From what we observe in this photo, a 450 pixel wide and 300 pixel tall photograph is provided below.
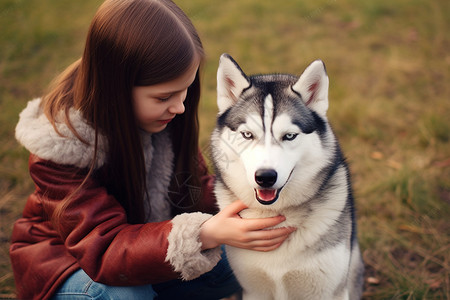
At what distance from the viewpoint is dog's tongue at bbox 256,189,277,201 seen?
5.65 feet

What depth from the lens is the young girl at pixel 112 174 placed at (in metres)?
1.83

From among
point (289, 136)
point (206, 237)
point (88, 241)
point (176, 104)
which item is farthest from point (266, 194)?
point (88, 241)

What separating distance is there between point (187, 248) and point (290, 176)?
1.92ft

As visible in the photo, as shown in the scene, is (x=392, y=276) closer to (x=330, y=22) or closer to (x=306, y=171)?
(x=306, y=171)

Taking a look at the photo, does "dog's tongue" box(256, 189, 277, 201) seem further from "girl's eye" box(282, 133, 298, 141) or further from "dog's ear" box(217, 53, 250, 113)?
"dog's ear" box(217, 53, 250, 113)

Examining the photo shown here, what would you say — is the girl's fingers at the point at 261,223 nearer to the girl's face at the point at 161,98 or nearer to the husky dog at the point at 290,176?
the husky dog at the point at 290,176

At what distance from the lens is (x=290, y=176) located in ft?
5.92

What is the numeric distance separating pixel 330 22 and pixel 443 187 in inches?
147

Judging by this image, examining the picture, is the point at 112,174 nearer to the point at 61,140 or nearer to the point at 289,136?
the point at 61,140

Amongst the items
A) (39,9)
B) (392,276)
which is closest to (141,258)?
(392,276)

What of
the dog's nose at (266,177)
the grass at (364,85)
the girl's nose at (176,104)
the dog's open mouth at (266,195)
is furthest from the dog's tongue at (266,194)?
the grass at (364,85)

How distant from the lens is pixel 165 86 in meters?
1.95

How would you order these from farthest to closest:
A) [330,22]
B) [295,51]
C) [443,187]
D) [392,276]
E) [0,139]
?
1. [330,22]
2. [295,51]
3. [0,139]
4. [443,187]
5. [392,276]

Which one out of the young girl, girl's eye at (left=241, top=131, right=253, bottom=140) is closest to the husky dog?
girl's eye at (left=241, top=131, right=253, bottom=140)
